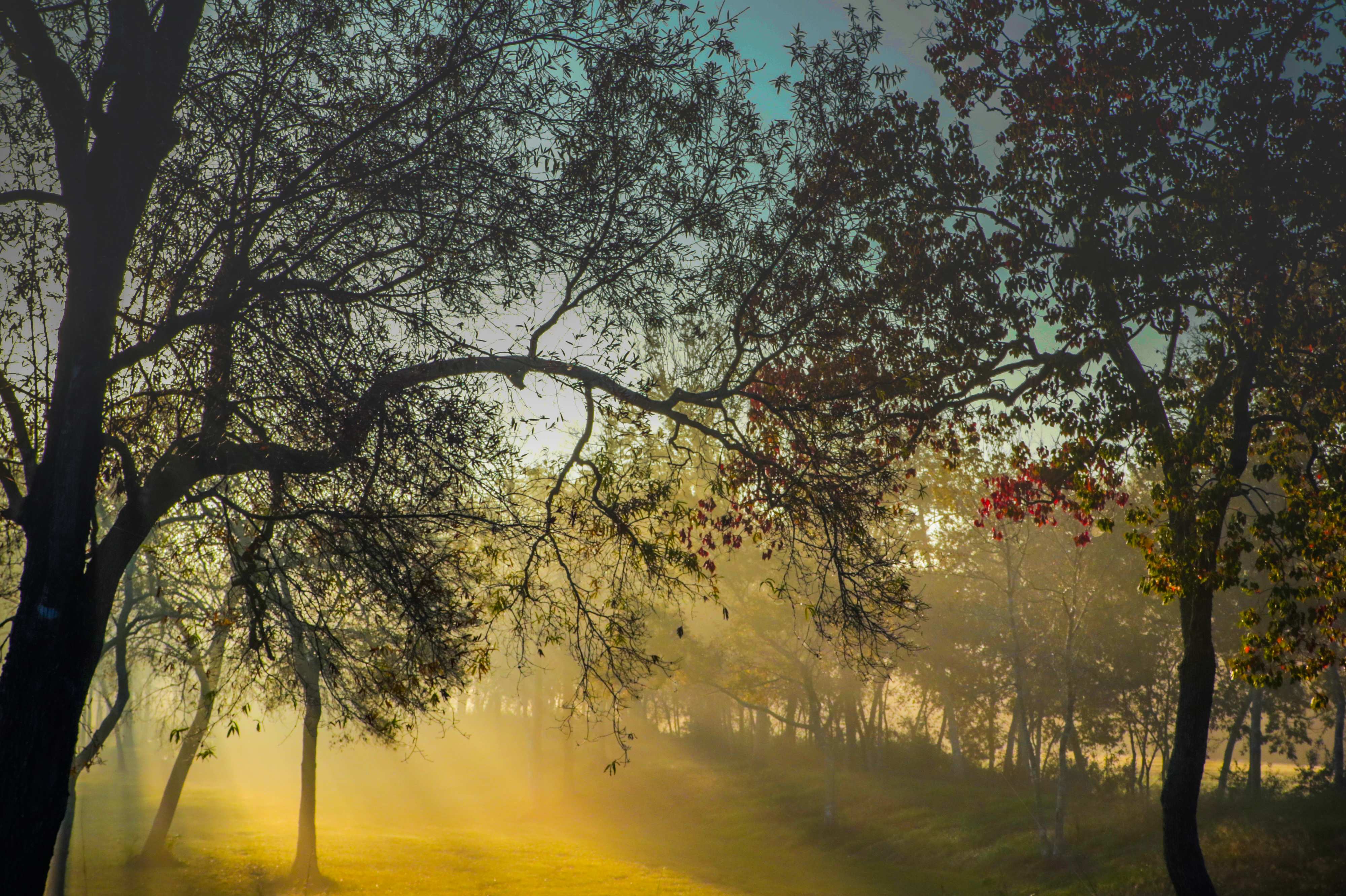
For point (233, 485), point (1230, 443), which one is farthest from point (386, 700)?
point (1230, 443)

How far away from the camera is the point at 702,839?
37812 mm

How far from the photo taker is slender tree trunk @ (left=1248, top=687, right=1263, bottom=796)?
101ft

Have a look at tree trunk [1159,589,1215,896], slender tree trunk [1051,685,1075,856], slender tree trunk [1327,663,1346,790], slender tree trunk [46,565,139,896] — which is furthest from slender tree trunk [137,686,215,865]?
slender tree trunk [1327,663,1346,790]

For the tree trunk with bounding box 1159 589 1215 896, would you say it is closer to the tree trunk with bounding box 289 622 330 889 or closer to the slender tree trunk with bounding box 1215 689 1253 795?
the tree trunk with bounding box 289 622 330 889

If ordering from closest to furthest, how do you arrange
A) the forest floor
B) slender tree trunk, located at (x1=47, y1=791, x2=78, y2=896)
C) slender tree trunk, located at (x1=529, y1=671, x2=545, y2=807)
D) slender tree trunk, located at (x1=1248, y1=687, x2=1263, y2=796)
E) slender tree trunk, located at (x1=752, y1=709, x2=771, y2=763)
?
1. slender tree trunk, located at (x1=47, y1=791, x2=78, y2=896)
2. the forest floor
3. slender tree trunk, located at (x1=1248, y1=687, x2=1263, y2=796)
4. slender tree trunk, located at (x1=529, y1=671, x2=545, y2=807)
5. slender tree trunk, located at (x1=752, y1=709, x2=771, y2=763)

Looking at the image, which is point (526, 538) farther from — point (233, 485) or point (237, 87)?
point (237, 87)

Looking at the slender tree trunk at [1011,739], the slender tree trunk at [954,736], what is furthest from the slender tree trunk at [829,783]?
the slender tree trunk at [1011,739]

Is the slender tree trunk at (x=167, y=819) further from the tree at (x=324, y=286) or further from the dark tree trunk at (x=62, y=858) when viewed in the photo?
the tree at (x=324, y=286)

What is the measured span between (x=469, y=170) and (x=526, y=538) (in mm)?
4482

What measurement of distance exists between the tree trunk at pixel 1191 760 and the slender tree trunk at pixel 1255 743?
22.2 metres

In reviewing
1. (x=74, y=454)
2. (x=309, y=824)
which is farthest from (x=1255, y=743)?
(x=74, y=454)

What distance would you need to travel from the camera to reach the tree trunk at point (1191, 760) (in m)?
12.6

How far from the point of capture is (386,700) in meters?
9.31

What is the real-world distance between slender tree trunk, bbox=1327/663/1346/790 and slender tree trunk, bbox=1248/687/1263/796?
2.23 meters
